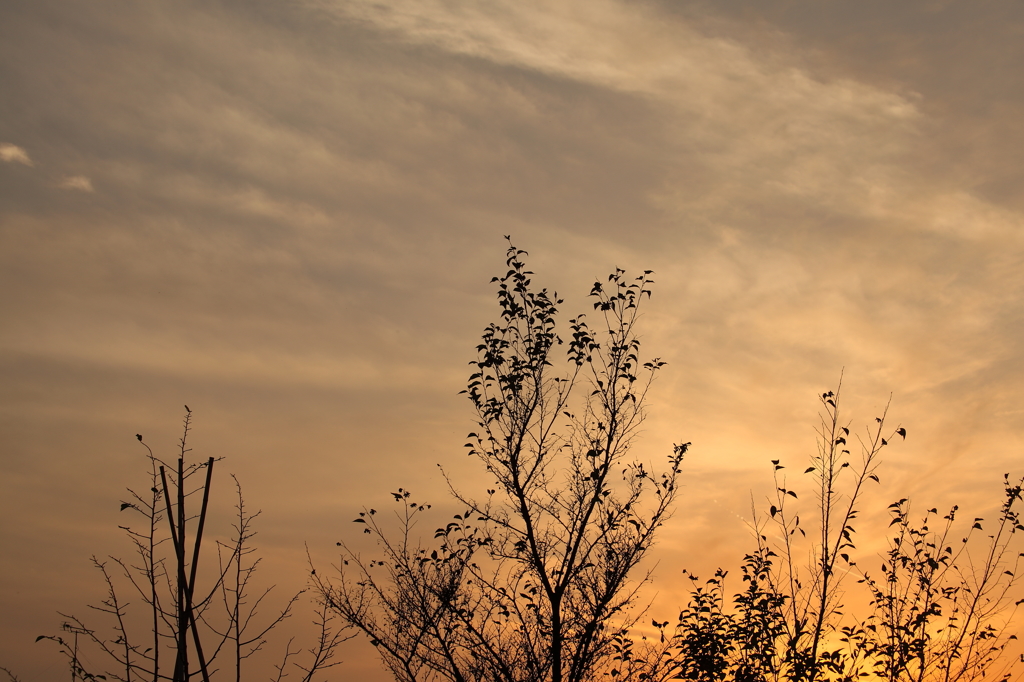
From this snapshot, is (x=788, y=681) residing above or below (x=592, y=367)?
below

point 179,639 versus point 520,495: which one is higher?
point 520,495

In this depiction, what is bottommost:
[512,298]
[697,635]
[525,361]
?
[697,635]

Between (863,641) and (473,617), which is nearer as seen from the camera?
(863,641)

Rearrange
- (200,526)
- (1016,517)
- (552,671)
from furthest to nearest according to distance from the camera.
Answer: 1. (552,671)
2. (1016,517)
3. (200,526)

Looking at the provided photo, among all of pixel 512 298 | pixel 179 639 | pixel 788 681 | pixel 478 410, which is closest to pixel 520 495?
pixel 478 410

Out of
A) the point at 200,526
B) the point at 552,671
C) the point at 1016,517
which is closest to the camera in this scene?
the point at 200,526

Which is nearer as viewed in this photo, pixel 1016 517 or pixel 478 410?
pixel 1016 517

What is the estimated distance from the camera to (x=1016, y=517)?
41.1 ft

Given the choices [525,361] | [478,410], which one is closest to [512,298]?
[525,361]

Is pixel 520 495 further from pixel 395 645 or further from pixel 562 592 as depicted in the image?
pixel 395 645

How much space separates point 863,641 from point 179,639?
1128 cm

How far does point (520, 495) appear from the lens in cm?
1438

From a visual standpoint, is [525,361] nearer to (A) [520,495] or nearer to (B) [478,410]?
(B) [478,410]

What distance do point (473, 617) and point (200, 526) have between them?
6784 millimetres
